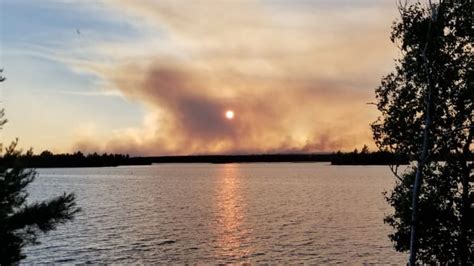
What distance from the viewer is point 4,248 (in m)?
22.4

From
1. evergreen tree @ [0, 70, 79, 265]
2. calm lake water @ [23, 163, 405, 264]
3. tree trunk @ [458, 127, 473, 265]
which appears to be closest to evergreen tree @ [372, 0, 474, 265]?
tree trunk @ [458, 127, 473, 265]

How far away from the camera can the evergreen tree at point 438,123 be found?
28.1 metres

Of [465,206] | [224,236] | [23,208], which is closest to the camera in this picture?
[23,208]

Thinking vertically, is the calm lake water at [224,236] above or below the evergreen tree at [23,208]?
below

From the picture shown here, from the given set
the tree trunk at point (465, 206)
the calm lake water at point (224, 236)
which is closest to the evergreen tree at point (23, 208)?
the tree trunk at point (465, 206)

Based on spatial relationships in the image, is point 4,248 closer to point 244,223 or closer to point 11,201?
point 11,201

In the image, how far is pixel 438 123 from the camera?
28703mm

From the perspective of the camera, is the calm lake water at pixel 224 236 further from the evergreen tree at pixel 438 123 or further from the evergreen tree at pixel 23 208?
the evergreen tree at pixel 23 208

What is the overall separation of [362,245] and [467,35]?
40.0 meters

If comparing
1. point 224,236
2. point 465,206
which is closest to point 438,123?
point 465,206

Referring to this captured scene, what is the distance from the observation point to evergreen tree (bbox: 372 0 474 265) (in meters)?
28.1

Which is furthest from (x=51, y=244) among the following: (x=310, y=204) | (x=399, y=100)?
(x=310, y=204)

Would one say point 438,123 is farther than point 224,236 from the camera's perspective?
No

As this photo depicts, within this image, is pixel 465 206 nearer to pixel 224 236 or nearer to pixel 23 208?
pixel 23 208
